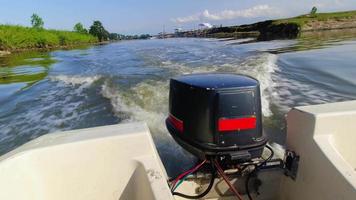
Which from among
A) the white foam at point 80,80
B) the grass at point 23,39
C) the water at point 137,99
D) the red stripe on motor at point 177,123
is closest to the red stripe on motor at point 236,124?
the red stripe on motor at point 177,123

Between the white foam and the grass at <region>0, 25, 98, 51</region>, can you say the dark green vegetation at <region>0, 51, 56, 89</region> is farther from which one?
the grass at <region>0, 25, 98, 51</region>

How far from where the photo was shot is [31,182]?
139 cm

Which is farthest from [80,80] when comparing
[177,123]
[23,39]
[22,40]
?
[23,39]

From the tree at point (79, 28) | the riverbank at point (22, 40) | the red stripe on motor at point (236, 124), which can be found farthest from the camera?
the tree at point (79, 28)

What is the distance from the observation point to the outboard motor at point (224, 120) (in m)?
1.66

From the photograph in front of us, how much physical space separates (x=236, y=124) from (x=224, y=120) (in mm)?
72

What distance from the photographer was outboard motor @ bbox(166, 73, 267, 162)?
1.66 m

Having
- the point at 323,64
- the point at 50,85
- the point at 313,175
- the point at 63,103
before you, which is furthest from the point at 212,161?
the point at 323,64

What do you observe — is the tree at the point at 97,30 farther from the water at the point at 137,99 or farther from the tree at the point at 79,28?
the water at the point at 137,99

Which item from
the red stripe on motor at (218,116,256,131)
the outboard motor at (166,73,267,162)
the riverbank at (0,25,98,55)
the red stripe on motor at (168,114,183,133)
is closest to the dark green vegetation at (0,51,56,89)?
the red stripe on motor at (168,114,183,133)

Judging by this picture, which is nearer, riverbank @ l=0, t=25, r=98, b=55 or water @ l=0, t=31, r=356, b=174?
water @ l=0, t=31, r=356, b=174

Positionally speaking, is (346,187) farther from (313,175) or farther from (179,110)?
(179,110)

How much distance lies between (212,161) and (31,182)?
93 cm

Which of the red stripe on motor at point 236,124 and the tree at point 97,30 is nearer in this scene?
the red stripe on motor at point 236,124
